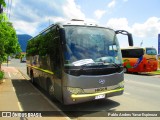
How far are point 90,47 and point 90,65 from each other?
726 mm

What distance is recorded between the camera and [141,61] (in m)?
27.0

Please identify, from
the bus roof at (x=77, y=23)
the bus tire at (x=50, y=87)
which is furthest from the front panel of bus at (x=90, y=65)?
the bus tire at (x=50, y=87)

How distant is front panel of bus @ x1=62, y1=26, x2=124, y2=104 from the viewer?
8.03 meters

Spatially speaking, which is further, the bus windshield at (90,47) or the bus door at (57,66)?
the bus door at (57,66)

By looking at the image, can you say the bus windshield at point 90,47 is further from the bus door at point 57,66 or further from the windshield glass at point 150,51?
the windshield glass at point 150,51

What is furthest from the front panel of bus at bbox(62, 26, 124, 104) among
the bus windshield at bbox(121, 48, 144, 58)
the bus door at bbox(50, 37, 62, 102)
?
the bus windshield at bbox(121, 48, 144, 58)

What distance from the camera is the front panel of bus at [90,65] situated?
8031 mm

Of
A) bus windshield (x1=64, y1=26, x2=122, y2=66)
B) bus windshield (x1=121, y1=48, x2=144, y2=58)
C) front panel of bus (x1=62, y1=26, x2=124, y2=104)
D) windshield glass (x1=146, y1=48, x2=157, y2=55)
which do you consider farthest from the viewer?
bus windshield (x1=121, y1=48, x2=144, y2=58)

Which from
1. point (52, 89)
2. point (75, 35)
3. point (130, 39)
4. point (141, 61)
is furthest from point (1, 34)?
point (141, 61)

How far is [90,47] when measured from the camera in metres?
8.56

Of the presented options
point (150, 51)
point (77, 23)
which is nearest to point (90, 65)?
point (77, 23)

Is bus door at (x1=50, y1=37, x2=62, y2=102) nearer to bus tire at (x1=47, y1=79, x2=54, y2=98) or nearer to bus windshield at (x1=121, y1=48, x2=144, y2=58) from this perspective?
bus tire at (x1=47, y1=79, x2=54, y2=98)

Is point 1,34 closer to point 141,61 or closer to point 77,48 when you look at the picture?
point 77,48

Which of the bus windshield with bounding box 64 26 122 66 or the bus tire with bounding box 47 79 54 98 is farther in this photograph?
the bus tire with bounding box 47 79 54 98
